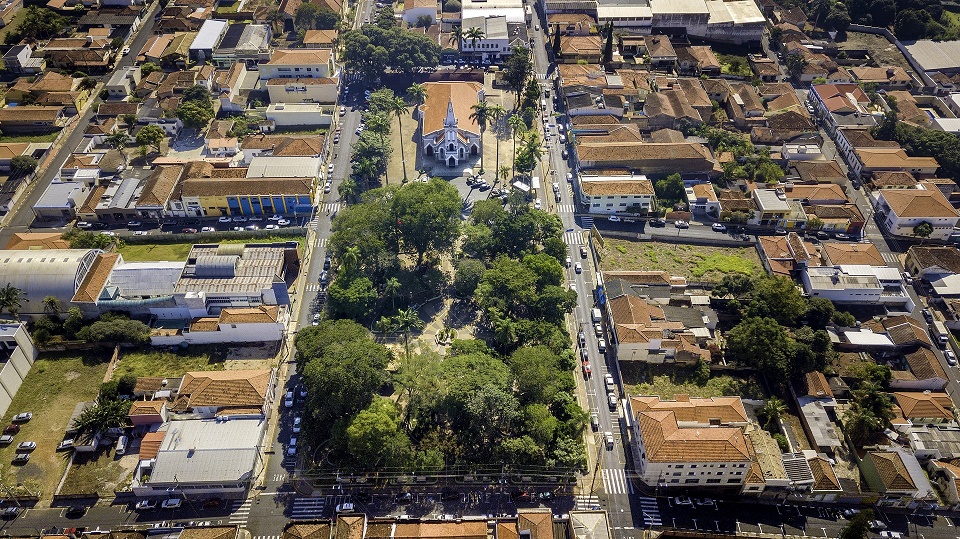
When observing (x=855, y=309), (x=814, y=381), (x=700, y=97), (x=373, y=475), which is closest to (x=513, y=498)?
(x=373, y=475)

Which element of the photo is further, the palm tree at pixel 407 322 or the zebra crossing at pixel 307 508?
the palm tree at pixel 407 322

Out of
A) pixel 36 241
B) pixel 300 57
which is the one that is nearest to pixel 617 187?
pixel 300 57

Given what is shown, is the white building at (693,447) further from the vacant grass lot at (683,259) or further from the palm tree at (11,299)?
the palm tree at (11,299)

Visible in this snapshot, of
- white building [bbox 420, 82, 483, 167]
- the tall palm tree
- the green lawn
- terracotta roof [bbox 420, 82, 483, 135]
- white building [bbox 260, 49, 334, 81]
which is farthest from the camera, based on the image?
white building [bbox 260, 49, 334, 81]

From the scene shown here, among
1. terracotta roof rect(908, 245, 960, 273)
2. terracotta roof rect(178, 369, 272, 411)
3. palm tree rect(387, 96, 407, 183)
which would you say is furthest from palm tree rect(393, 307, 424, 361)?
terracotta roof rect(908, 245, 960, 273)

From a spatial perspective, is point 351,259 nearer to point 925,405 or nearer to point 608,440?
point 608,440

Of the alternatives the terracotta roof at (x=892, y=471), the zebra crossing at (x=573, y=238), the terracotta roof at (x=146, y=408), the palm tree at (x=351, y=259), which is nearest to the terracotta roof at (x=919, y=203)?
the terracotta roof at (x=892, y=471)

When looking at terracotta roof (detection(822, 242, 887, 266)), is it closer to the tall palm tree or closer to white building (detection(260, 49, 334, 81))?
the tall palm tree
